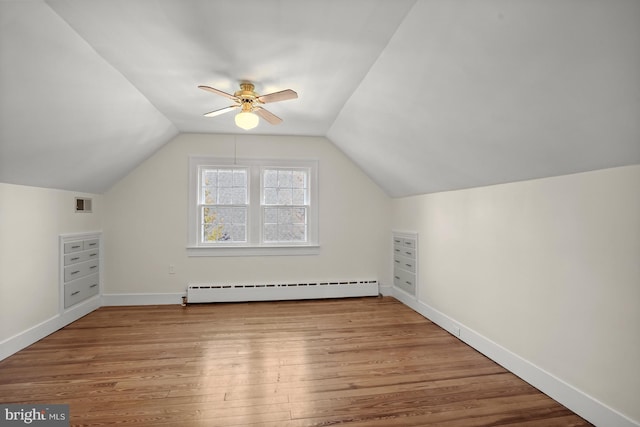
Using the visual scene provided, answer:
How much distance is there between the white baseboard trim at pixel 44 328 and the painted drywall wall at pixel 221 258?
0.39m

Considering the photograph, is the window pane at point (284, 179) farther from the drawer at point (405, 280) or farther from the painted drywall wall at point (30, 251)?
the painted drywall wall at point (30, 251)

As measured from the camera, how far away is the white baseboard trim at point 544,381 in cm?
185

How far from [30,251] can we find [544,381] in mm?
4549

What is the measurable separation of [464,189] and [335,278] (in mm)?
2341

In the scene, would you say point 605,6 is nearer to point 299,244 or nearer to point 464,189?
point 464,189

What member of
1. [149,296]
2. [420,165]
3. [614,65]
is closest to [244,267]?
[149,296]

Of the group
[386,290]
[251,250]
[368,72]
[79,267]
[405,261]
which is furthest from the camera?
[386,290]

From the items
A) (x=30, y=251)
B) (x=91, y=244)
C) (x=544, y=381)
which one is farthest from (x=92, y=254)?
(x=544, y=381)

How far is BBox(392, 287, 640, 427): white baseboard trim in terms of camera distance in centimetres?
185

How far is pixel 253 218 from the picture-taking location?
15.3ft

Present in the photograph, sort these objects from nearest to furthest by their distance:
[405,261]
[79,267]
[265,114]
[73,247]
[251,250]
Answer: [265,114] → [73,247] → [79,267] → [405,261] → [251,250]

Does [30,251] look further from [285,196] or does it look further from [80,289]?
[285,196]

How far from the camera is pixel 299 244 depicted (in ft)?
15.6

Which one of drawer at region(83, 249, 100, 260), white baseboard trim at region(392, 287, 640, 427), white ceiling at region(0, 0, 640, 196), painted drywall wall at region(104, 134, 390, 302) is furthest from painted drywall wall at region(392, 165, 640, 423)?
drawer at region(83, 249, 100, 260)
